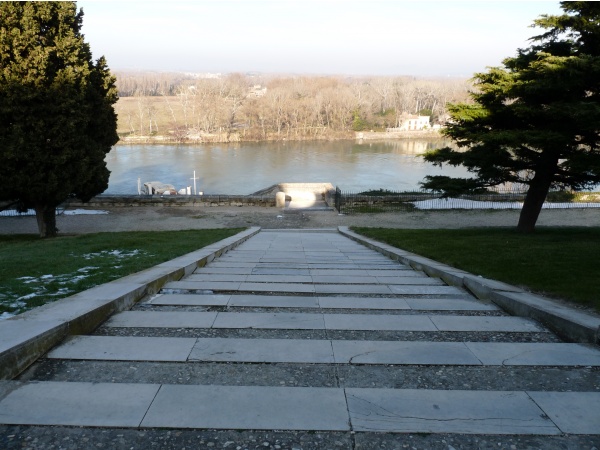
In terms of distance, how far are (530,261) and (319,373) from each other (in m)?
5.12

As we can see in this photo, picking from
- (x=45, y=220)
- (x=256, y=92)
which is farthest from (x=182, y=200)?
(x=256, y=92)

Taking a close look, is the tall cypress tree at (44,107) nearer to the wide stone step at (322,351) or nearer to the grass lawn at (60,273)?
the grass lawn at (60,273)

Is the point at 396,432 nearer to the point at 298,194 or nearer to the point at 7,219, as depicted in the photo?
the point at 7,219

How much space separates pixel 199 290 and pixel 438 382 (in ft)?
8.89

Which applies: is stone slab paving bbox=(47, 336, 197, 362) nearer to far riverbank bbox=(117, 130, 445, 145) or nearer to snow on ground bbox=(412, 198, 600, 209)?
snow on ground bbox=(412, 198, 600, 209)

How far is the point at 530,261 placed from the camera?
6453 millimetres

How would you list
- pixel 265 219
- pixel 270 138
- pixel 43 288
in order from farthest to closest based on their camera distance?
pixel 270 138 < pixel 265 219 < pixel 43 288

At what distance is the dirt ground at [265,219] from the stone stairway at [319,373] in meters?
14.1

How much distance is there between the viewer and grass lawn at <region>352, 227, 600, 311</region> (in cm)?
476

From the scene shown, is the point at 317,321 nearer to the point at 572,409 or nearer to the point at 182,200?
the point at 572,409

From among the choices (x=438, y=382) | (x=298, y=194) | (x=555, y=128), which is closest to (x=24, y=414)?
(x=438, y=382)

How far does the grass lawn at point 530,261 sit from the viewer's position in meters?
4.76

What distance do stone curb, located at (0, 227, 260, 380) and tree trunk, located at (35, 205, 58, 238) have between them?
1102 cm

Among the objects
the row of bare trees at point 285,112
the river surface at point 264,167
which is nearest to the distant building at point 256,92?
the row of bare trees at point 285,112
